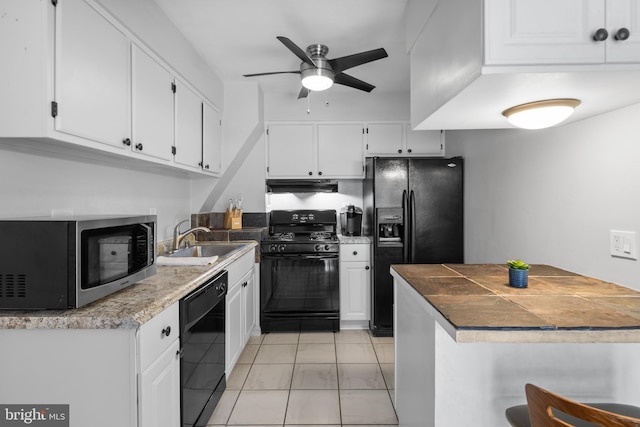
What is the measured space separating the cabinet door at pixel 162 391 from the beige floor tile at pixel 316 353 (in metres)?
1.43

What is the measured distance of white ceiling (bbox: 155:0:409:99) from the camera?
217cm

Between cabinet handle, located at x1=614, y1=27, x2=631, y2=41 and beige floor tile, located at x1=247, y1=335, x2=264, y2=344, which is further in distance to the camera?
beige floor tile, located at x1=247, y1=335, x2=264, y2=344

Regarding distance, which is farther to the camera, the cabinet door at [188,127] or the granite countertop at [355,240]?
the granite countertop at [355,240]

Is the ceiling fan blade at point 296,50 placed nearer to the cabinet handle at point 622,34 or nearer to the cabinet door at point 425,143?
the cabinet handle at point 622,34

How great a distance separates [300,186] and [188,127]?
151 centimetres

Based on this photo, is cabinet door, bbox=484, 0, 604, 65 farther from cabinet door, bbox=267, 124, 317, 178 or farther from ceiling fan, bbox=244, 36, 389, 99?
cabinet door, bbox=267, 124, 317, 178

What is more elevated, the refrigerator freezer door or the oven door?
the refrigerator freezer door

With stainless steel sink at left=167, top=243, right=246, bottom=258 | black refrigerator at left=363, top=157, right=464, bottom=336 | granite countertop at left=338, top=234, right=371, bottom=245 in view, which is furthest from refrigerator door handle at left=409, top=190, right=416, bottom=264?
stainless steel sink at left=167, top=243, right=246, bottom=258

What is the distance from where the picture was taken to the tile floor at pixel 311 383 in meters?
2.11

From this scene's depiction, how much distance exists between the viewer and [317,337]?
337 cm

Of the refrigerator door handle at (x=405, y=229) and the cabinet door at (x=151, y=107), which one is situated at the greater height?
the cabinet door at (x=151, y=107)

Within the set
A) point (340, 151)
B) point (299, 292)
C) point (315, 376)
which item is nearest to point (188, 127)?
point (340, 151)

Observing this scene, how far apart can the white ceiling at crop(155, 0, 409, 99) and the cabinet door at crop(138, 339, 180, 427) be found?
2.06 meters

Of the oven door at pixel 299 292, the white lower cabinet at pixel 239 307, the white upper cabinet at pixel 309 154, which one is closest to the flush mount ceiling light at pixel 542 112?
the white lower cabinet at pixel 239 307
